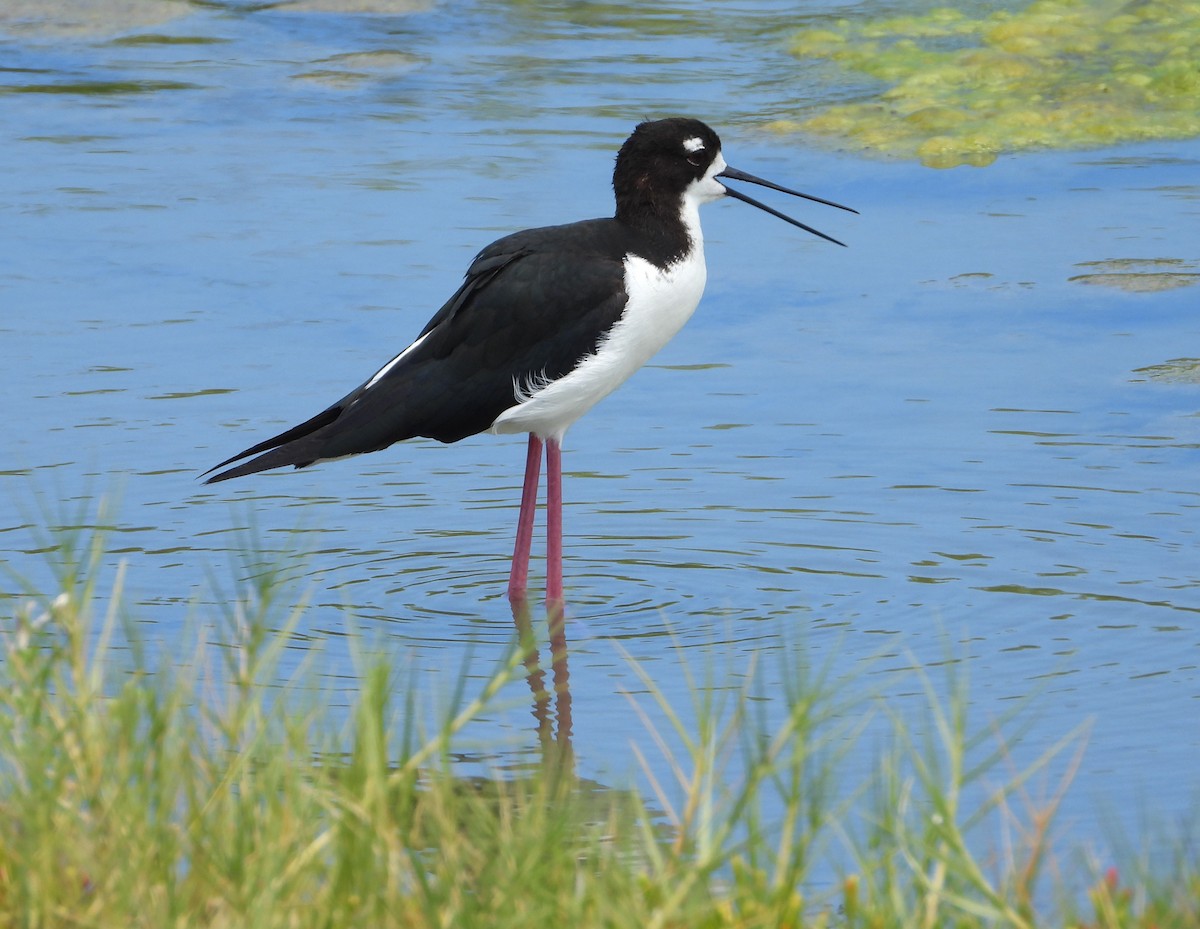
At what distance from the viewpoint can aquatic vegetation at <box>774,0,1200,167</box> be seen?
10.4 m

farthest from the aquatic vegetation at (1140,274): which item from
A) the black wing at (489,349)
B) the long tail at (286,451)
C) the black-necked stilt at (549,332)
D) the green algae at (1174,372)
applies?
the long tail at (286,451)

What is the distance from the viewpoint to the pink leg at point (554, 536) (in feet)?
18.6

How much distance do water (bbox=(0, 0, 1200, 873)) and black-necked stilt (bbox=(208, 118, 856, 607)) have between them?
39 centimetres

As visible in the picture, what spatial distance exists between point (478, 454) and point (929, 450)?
1.56 m

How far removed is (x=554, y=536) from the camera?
5816mm

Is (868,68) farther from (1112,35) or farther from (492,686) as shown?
(492,686)

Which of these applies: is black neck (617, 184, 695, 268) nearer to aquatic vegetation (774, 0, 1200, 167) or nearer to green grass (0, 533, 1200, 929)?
green grass (0, 533, 1200, 929)

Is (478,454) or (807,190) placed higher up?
(807,190)

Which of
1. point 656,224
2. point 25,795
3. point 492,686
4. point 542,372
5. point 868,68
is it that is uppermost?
point 868,68

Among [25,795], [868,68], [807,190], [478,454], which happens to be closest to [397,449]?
[478,454]

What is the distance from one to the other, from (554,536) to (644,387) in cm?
196

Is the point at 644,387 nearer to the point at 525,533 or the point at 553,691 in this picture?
the point at 525,533

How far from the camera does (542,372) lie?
18.7ft

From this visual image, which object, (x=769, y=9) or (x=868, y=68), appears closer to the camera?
(x=868, y=68)
